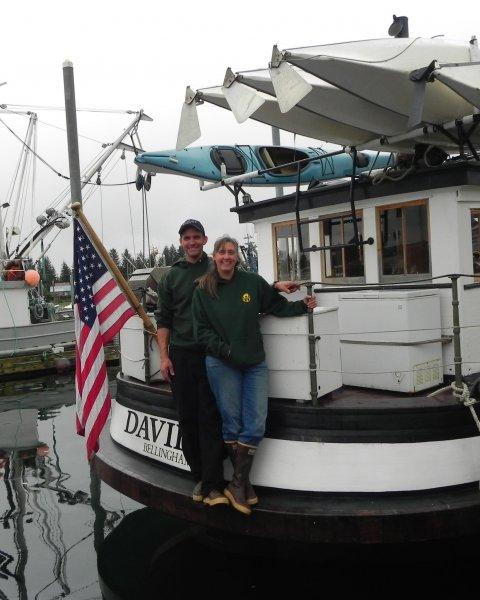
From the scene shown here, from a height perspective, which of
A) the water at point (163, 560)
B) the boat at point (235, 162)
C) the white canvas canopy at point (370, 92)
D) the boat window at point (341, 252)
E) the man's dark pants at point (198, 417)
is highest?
the boat at point (235, 162)

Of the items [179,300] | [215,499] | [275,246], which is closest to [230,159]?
[275,246]

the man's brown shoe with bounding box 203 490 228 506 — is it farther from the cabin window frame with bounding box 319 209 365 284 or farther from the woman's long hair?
the cabin window frame with bounding box 319 209 365 284

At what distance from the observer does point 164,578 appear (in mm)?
5379

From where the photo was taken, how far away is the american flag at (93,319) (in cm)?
515

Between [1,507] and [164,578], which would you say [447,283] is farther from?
[1,507]

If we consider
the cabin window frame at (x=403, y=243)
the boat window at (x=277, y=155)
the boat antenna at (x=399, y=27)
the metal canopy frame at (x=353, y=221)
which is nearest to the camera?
the cabin window frame at (x=403, y=243)

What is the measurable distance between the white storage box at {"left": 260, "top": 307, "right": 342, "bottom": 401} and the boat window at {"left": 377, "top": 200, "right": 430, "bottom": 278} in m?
1.79

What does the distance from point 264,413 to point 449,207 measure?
112 inches

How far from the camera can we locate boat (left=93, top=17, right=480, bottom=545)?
4.23m

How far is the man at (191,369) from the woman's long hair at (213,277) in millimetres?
275

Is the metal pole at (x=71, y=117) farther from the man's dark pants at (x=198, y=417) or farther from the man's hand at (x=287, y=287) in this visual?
the man's hand at (x=287, y=287)

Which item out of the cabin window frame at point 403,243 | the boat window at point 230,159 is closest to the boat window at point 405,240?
the cabin window frame at point 403,243

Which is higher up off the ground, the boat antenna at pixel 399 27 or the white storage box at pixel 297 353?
the boat antenna at pixel 399 27

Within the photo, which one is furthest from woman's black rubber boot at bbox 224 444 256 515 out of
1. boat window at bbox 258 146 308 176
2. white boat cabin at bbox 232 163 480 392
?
boat window at bbox 258 146 308 176
